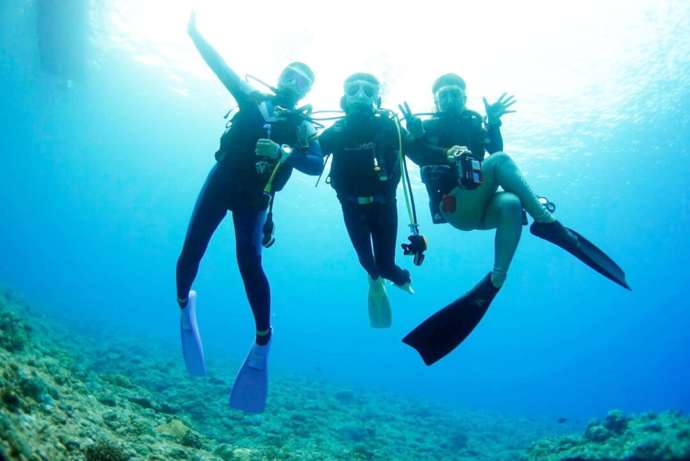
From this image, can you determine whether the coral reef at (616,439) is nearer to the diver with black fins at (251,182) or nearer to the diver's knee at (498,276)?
the diver's knee at (498,276)

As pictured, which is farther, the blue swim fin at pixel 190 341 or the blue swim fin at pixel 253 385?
the blue swim fin at pixel 190 341

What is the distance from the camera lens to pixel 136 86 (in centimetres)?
3080

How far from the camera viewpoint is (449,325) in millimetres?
4320

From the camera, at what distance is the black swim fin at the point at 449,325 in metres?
4.28

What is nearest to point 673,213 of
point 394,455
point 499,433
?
point 499,433

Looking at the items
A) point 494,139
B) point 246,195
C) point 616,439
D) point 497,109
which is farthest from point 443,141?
point 616,439

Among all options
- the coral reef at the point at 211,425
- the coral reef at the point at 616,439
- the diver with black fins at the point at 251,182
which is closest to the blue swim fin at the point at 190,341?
the diver with black fins at the point at 251,182

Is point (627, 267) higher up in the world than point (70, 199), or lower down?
lower down

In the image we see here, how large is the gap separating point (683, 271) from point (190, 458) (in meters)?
98.1

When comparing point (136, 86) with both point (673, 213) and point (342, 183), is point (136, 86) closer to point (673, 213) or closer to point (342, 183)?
point (342, 183)

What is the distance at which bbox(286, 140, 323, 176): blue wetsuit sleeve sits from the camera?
4.94 meters

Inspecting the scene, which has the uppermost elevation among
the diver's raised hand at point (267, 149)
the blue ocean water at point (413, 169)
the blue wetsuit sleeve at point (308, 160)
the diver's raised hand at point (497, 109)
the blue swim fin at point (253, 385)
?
the blue ocean water at point (413, 169)

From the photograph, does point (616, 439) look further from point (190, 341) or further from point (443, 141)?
point (190, 341)

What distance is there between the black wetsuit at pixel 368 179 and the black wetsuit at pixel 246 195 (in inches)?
19.7
